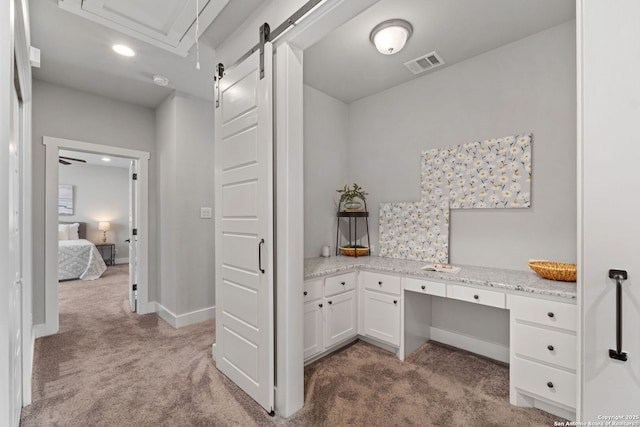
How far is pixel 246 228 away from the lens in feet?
6.34

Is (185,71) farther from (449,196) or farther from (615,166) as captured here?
(615,166)

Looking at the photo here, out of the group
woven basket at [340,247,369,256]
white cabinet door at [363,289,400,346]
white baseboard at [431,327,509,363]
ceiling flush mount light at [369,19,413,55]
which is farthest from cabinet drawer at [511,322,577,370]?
ceiling flush mount light at [369,19,413,55]

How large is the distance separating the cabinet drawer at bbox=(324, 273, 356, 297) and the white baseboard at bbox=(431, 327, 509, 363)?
0.96 metres

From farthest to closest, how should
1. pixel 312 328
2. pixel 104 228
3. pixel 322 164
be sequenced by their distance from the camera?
1. pixel 104 228
2. pixel 322 164
3. pixel 312 328

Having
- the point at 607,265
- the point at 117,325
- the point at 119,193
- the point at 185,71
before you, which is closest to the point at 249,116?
the point at 185,71

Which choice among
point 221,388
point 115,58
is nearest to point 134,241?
point 115,58

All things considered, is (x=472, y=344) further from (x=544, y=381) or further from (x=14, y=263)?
(x=14, y=263)

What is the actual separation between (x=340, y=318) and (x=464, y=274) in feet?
3.54

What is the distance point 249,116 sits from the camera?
Result: 6.26 ft

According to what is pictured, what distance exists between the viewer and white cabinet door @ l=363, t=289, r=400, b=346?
245 centimetres

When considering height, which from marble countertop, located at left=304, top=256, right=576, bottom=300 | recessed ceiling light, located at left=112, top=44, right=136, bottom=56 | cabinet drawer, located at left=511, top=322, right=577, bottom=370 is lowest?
cabinet drawer, located at left=511, top=322, right=577, bottom=370

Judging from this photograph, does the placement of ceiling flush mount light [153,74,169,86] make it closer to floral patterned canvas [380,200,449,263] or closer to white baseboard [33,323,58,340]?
floral patterned canvas [380,200,449,263]

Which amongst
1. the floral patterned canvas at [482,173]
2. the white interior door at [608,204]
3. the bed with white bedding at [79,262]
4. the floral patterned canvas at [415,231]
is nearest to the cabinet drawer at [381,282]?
the floral patterned canvas at [415,231]

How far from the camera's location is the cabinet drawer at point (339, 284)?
241 centimetres
